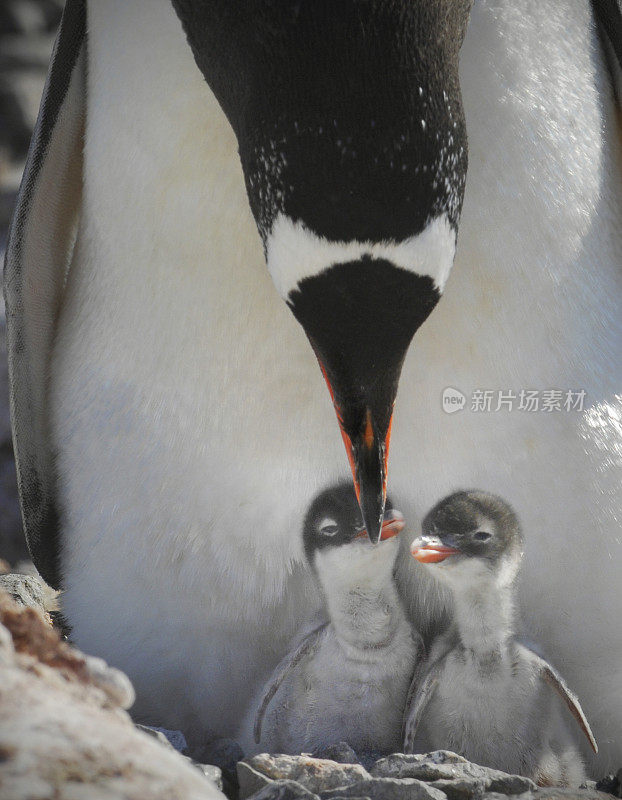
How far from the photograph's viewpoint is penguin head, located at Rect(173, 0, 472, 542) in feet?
3.93

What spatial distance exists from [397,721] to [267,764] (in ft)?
1.68

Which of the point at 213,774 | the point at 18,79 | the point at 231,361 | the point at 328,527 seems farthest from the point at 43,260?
the point at 18,79

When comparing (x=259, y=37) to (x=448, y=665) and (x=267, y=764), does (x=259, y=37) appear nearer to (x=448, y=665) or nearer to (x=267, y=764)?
(x=267, y=764)

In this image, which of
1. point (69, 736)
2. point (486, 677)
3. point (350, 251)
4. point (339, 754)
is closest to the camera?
point (69, 736)

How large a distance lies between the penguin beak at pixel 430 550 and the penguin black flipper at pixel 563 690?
0.73ft

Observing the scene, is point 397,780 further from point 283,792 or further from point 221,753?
point 221,753

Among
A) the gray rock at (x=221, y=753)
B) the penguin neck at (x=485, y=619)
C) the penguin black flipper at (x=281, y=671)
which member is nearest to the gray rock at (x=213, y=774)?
the gray rock at (x=221, y=753)

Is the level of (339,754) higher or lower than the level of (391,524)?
lower

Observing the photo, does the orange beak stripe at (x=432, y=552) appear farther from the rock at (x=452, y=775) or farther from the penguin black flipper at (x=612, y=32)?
the penguin black flipper at (x=612, y=32)

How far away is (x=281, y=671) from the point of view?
1788mm

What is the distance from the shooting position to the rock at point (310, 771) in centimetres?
126

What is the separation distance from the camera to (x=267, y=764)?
1306mm

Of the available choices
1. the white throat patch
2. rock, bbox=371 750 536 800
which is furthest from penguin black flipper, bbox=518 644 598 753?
the white throat patch

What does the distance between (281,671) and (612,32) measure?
1.27m
